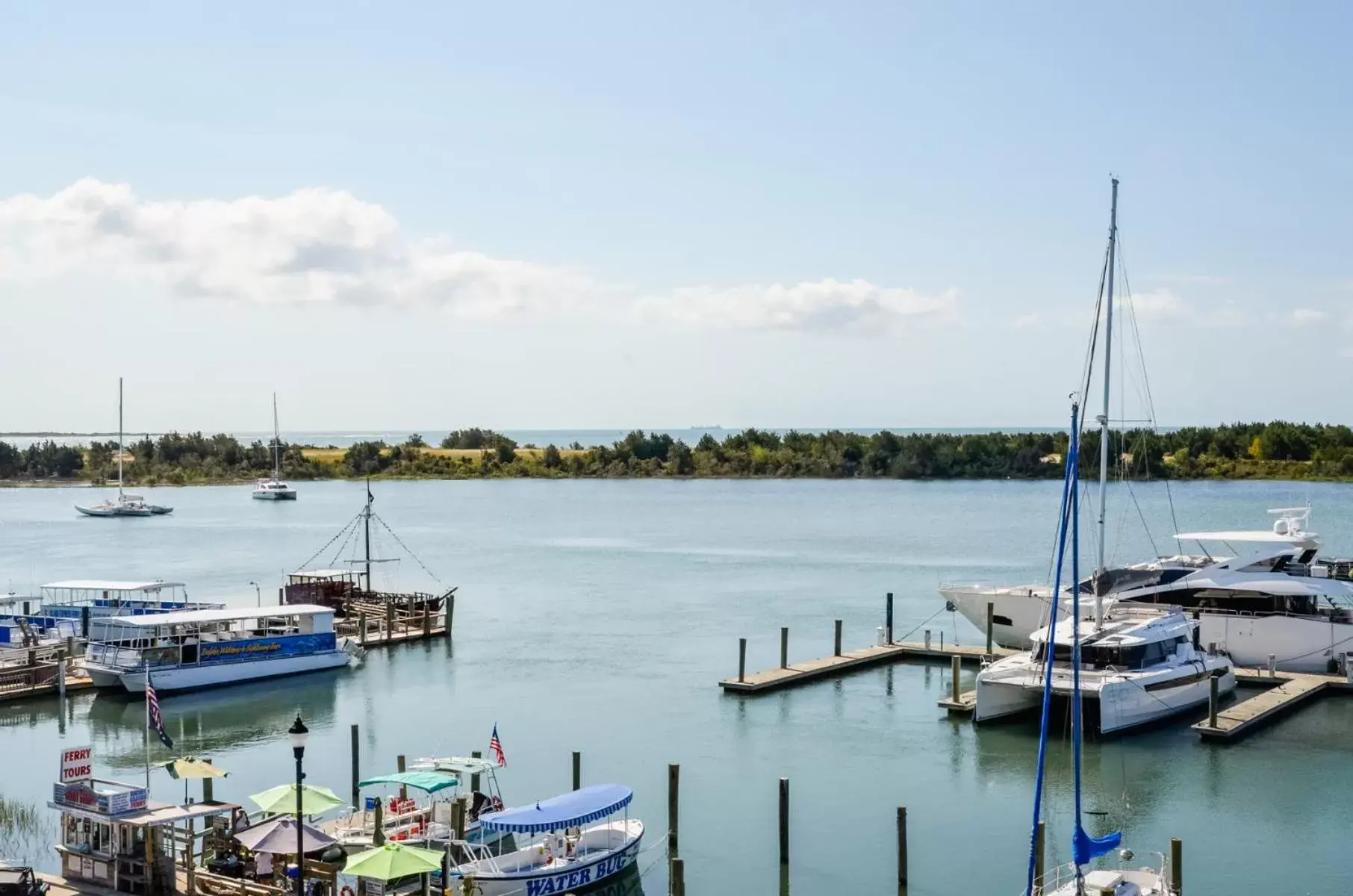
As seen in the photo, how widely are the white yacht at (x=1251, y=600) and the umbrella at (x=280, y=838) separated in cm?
2743

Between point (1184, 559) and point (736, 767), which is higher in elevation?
point (1184, 559)

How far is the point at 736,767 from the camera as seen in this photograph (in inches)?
1409

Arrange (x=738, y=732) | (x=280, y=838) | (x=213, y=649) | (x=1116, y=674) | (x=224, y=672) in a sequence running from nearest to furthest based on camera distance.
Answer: (x=280, y=838), (x=1116, y=674), (x=738, y=732), (x=213, y=649), (x=224, y=672)

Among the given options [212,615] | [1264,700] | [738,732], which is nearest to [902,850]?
[738,732]

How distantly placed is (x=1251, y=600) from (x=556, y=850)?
2998cm

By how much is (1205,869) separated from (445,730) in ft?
69.7

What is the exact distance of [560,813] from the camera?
24812mm

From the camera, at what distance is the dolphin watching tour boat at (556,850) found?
79.3 feet

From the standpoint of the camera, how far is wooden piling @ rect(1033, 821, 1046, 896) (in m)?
23.8

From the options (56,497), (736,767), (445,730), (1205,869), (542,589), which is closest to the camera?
(1205,869)

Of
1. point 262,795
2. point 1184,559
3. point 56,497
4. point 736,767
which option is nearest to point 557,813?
point 262,795

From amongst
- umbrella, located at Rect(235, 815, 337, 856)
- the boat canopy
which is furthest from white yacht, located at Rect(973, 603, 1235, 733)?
umbrella, located at Rect(235, 815, 337, 856)

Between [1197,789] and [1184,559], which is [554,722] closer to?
[1197,789]

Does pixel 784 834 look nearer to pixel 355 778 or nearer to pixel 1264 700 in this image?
pixel 355 778
